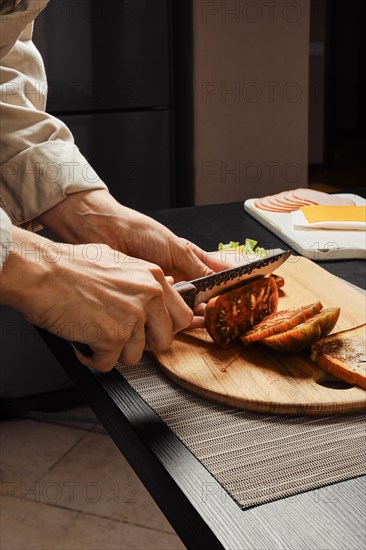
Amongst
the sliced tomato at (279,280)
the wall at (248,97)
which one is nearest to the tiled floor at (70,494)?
the wall at (248,97)

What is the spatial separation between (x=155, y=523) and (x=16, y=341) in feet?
2.60

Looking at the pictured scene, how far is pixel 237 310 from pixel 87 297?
238 millimetres

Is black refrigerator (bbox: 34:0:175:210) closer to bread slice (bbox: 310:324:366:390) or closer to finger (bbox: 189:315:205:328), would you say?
finger (bbox: 189:315:205:328)

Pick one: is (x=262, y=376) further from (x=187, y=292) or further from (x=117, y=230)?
(x=117, y=230)

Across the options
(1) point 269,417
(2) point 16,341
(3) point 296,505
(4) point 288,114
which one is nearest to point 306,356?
(1) point 269,417

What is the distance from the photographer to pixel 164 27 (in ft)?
8.16

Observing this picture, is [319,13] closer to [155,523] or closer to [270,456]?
[155,523]

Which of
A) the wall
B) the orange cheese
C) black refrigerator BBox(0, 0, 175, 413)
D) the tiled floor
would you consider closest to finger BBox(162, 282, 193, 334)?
the orange cheese

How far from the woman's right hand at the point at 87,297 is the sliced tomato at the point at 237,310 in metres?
0.10

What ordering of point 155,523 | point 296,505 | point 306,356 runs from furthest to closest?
point 155,523 → point 306,356 → point 296,505

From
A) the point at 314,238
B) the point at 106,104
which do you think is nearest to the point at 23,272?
the point at 314,238

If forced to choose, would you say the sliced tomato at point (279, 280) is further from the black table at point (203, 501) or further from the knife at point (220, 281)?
the black table at point (203, 501)

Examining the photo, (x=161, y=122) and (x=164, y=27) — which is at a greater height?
(x=164, y=27)

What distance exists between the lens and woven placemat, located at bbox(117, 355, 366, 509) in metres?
0.74
